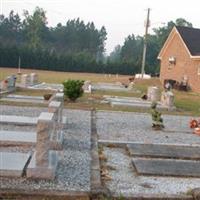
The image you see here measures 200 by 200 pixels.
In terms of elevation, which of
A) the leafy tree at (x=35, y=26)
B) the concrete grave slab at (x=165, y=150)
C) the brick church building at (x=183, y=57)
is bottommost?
the concrete grave slab at (x=165, y=150)

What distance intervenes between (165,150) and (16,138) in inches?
115

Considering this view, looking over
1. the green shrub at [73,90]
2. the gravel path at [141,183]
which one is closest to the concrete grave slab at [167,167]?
the gravel path at [141,183]

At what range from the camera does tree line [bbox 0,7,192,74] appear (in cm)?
6900

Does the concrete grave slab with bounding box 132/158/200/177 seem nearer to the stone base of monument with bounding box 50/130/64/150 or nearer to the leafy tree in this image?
the stone base of monument with bounding box 50/130/64/150

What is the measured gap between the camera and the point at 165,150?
9.03 m

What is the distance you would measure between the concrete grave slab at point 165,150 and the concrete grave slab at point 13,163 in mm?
2288

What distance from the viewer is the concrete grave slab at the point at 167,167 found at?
710 cm

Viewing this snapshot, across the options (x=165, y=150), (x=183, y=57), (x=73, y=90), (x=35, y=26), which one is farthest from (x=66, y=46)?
(x=165, y=150)

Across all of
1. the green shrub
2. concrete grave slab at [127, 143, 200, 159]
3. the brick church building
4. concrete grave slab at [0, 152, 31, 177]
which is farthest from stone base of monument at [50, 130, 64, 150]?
the brick church building

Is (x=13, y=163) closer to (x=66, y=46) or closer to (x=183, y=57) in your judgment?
(x=183, y=57)

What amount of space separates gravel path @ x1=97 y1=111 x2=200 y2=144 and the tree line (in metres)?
53.8

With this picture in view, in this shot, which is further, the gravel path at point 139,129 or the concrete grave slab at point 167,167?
the gravel path at point 139,129

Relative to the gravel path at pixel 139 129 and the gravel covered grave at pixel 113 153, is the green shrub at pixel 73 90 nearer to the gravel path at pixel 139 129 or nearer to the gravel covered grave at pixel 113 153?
the gravel path at pixel 139 129

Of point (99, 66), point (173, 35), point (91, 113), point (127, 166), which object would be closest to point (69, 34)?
point (99, 66)
